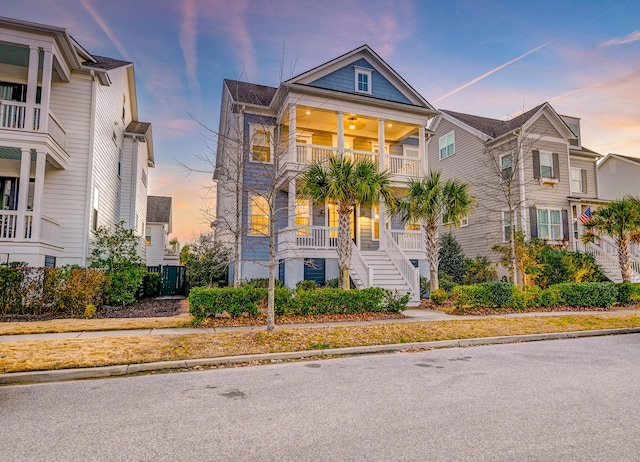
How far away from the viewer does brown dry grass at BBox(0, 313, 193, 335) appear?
8992 mm

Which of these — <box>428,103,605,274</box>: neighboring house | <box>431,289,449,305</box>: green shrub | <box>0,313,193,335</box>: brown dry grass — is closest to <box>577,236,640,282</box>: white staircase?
<box>428,103,605,274</box>: neighboring house

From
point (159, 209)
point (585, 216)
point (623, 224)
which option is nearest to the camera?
point (623, 224)

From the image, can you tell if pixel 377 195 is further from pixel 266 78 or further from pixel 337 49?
pixel 337 49

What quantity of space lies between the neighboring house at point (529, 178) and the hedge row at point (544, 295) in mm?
5994

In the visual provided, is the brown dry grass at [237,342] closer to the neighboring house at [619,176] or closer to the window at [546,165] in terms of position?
the window at [546,165]

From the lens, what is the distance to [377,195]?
512 inches

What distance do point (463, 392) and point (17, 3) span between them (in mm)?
18648

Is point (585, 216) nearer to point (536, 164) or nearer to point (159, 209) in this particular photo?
point (536, 164)

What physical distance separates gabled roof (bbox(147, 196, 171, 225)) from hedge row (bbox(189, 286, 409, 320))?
81.8ft

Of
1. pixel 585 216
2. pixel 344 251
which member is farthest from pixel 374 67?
pixel 585 216

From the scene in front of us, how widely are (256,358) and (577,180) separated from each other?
81.8 ft

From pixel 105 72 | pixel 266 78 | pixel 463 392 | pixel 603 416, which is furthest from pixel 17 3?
pixel 603 416

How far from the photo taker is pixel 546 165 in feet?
72.5

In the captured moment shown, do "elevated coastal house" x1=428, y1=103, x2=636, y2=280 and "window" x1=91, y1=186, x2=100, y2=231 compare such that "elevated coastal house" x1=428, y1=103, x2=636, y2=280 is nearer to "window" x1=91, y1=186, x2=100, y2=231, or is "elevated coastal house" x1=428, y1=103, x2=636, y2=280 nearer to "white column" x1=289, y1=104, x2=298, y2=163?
"white column" x1=289, y1=104, x2=298, y2=163
